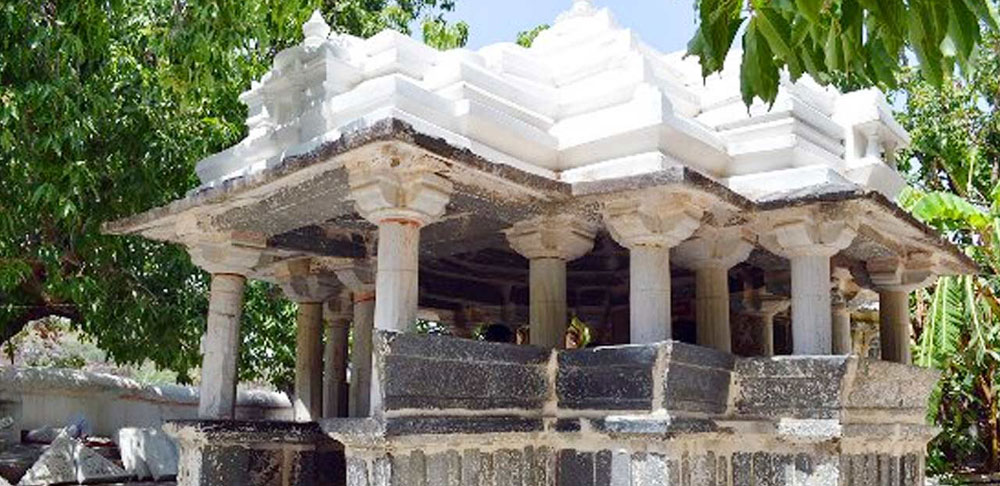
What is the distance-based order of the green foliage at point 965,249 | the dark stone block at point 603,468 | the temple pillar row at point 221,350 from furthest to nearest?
the green foliage at point 965,249 < the temple pillar row at point 221,350 < the dark stone block at point 603,468

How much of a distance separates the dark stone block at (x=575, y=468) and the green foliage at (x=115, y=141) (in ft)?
12.7

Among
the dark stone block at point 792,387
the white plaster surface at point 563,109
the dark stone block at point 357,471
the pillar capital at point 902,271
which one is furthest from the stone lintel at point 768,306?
the dark stone block at point 357,471

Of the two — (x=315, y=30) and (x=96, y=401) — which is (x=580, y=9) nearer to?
(x=315, y=30)

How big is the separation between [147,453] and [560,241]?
24.0ft

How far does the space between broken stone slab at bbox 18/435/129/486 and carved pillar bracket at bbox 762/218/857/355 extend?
7994mm

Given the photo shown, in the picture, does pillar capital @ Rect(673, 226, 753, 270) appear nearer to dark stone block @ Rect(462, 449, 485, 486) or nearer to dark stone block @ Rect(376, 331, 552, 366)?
dark stone block @ Rect(376, 331, 552, 366)

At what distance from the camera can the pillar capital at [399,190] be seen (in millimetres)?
6125

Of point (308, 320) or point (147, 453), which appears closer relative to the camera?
point (308, 320)

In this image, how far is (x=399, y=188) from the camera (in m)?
6.21

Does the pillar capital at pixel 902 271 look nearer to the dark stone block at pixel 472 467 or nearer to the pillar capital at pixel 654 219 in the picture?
the pillar capital at pixel 654 219

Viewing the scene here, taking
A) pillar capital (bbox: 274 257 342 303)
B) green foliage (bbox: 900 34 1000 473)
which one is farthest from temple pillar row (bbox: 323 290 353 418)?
green foliage (bbox: 900 34 1000 473)

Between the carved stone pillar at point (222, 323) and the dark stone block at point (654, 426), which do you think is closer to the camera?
the dark stone block at point (654, 426)

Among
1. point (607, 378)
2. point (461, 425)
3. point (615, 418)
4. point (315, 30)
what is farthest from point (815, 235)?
point (315, 30)

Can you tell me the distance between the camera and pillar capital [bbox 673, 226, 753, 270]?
25.2ft
